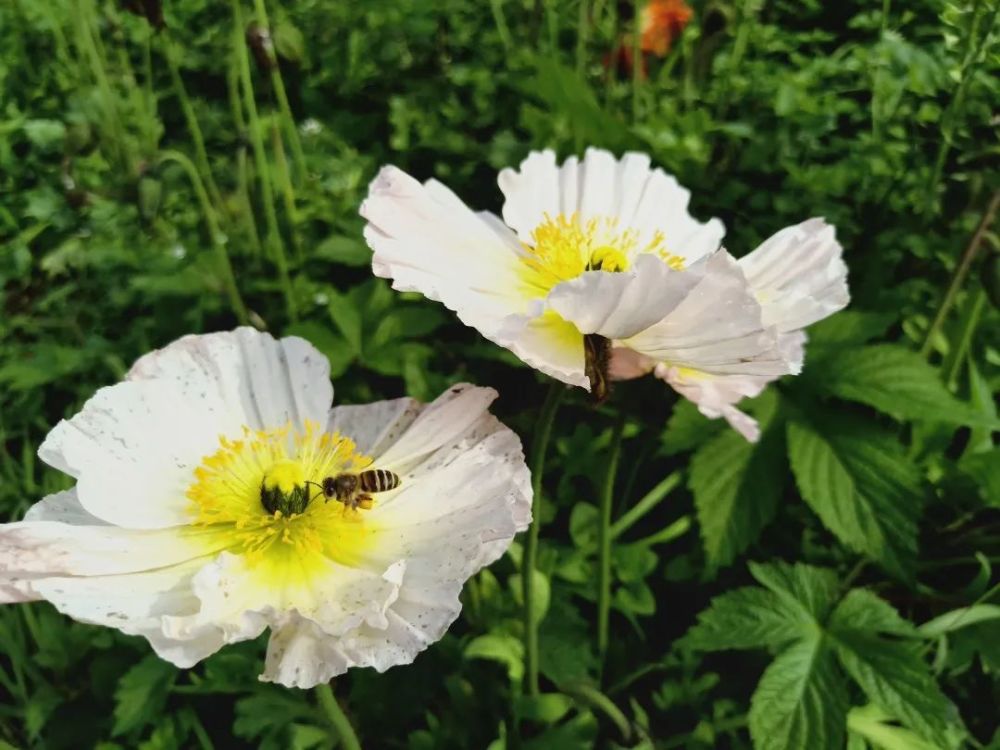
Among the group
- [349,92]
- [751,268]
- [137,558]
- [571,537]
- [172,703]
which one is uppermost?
[751,268]

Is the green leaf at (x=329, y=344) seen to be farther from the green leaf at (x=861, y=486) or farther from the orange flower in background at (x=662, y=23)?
the orange flower in background at (x=662, y=23)

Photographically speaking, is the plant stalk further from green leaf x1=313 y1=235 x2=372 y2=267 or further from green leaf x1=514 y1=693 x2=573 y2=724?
green leaf x1=514 y1=693 x2=573 y2=724

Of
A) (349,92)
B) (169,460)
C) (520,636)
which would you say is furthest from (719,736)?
(349,92)

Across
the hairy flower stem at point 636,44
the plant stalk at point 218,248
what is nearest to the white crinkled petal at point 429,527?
the plant stalk at point 218,248

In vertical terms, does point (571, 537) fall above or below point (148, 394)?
below

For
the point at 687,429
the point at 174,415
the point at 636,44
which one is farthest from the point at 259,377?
the point at 636,44

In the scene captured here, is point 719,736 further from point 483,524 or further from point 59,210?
point 59,210

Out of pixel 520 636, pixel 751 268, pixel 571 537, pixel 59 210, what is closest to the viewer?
pixel 751 268
